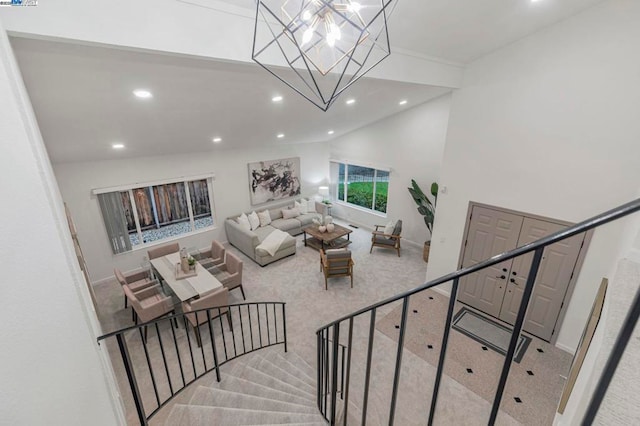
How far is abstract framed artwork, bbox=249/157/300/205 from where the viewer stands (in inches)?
320

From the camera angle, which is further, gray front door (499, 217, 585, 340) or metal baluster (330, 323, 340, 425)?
gray front door (499, 217, 585, 340)

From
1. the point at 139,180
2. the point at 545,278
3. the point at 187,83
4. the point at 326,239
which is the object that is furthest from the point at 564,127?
the point at 139,180

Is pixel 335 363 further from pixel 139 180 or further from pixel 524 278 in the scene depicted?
pixel 139 180

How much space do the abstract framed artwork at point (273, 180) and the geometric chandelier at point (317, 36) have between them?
14.6ft

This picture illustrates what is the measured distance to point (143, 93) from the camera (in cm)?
Answer: 306

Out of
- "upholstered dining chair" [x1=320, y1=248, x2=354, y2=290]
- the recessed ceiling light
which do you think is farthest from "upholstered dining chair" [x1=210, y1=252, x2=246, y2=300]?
the recessed ceiling light

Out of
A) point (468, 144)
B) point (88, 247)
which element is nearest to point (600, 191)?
point (468, 144)

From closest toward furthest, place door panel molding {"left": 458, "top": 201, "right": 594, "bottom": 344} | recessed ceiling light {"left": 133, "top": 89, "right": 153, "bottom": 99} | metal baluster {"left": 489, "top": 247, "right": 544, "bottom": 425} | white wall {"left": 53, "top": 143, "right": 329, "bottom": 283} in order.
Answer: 1. metal baluster {"left": 489, "top": 247, "right": 544, "bottom": 425}
2. recessed ceiling light {"left": 133, "top": 89, "right": 153, "bottom": 99}
3. door panel molding {"left": 458, "top": 201, "right": 594, "bottom": 344}
4. white wall {"left": 53, "top": 143, "right": 329, "bottom": 283}

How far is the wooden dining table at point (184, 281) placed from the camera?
439 cm

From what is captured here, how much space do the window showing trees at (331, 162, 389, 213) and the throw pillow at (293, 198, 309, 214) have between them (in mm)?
1357

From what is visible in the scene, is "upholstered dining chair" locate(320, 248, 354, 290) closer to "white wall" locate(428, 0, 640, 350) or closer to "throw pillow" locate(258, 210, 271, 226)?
"white wall" locate(428, 0, 640, 350)

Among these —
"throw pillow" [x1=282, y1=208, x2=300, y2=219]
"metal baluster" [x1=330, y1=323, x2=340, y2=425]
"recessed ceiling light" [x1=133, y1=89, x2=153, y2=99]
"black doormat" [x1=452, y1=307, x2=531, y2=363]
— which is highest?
"recessed ceiling light" [x1=133, y1=89, x2=153, y2=99]

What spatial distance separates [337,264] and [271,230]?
2.57 m

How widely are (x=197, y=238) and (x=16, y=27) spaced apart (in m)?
6.17
